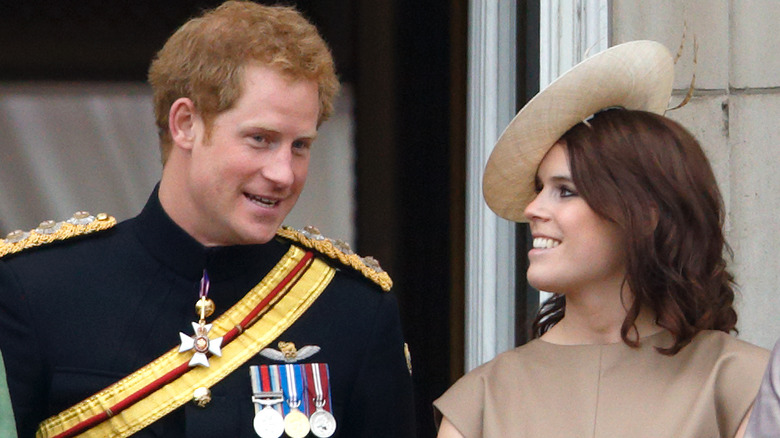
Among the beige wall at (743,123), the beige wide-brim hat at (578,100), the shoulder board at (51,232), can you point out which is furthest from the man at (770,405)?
the beige wall at (743,123)

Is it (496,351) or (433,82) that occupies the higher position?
(433,82)

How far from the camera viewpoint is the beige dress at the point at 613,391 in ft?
8.25

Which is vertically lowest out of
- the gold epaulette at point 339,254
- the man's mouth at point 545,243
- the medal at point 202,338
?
the medal at point 202,338

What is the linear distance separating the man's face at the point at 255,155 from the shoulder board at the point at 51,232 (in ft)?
0.94

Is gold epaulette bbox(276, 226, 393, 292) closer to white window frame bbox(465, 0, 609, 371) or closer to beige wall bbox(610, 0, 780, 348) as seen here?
white window frame bbox(465, 0, 609, 371)

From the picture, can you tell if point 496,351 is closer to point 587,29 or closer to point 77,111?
point 587,29

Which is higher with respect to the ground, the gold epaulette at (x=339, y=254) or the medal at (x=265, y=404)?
the gold epaulette at (x=339, y=254)

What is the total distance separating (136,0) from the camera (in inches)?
217

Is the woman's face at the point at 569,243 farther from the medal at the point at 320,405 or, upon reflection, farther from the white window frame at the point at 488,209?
the white window frame at the point at 488,209

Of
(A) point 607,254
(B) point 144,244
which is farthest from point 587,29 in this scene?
(B) point 144,244

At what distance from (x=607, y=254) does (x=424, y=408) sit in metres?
2.18

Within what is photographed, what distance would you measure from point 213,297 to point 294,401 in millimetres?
280

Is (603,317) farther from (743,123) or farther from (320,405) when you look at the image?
(743,123)

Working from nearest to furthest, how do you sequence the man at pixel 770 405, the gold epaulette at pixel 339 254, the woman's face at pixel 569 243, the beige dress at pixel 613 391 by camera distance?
the man at pixel 770 405 < the beige dress at pixel 613 391 < the woman's face at pixel 569 243 < the gold epaulette at pixel 339 254
